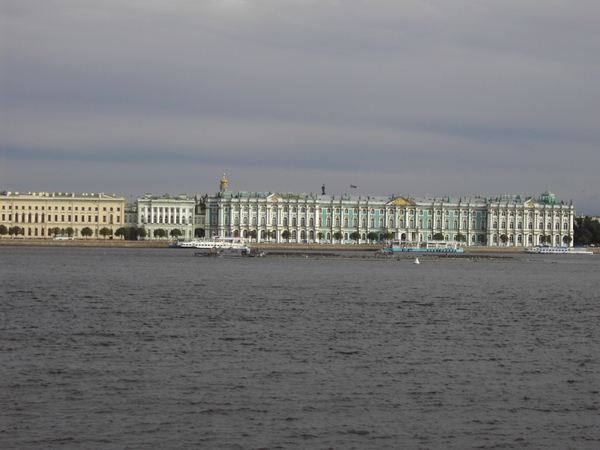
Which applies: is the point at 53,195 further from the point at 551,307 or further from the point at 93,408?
the point at 93,408

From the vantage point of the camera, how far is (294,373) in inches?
546

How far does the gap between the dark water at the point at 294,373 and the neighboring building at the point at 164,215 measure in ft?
221

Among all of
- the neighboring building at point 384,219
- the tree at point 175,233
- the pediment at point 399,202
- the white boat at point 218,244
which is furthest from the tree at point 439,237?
the tree at point 175,233

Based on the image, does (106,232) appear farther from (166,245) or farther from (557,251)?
(557,251)

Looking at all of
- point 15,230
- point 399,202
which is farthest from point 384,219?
point 15,230

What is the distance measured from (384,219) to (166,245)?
→ 74.0ft

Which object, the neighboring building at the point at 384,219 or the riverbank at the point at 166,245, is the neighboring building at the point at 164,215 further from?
the riverbank at the point at 166,245

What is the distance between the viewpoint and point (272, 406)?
11844 millimetres

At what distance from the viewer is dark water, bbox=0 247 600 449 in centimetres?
1071

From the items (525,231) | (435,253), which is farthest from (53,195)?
(525,231)

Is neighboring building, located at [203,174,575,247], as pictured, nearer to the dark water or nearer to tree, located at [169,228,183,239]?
tree, located at [169,228,183,239]

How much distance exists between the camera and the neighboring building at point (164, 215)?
93.3 m

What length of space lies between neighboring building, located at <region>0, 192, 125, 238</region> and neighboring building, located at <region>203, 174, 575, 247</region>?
998 centimetres

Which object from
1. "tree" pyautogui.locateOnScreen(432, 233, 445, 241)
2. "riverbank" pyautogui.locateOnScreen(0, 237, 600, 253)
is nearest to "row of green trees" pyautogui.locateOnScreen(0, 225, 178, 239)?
"riverbank" pyautogui.locateOnScreen(0, 237, 600, 253)
